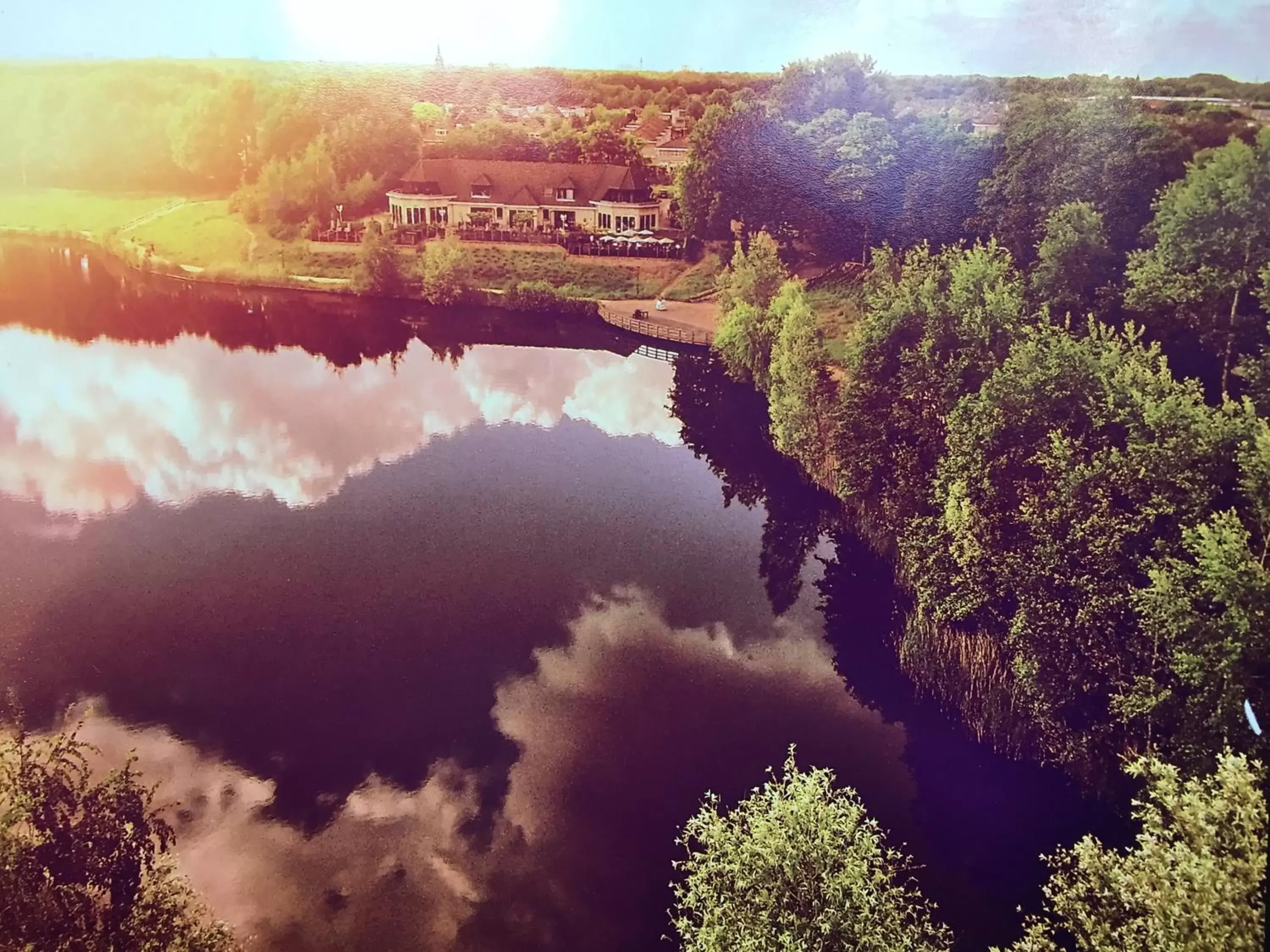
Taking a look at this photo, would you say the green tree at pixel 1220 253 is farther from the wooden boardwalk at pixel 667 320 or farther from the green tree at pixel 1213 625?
the wooden boardwalk at pixel 667 320

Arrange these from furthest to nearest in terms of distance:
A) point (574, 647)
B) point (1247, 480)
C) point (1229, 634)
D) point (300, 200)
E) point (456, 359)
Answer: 1. point (300, 200)
2. point (456, 359)
3. point (574, 647)
4. point (1247, 480)
5. point (1229, 634)

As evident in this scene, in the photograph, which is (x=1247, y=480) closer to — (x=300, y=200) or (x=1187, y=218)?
(x=1187, y=218)

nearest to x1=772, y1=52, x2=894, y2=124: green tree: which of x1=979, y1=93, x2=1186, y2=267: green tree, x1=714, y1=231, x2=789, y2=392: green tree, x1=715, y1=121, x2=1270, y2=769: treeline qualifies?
x1=979, y1=93, x2=1186, y2=267: green tree

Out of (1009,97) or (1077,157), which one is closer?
(1077,157)

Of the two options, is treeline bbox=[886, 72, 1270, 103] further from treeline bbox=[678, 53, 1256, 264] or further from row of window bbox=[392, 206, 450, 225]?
row of window bbox=[392, 206, 450, 225]

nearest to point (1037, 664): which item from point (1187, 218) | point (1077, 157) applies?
point (1187, 218)

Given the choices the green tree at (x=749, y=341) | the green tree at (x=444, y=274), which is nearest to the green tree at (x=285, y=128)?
the green tree at (x=444, y=274)

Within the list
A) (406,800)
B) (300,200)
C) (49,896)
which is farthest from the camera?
(300,200)
